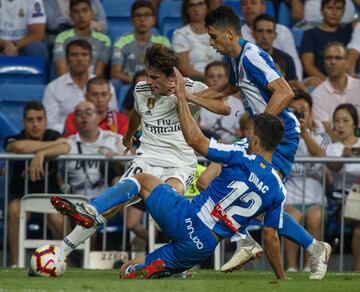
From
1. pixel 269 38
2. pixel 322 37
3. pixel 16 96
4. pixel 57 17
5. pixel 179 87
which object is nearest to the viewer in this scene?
pixel 179 87


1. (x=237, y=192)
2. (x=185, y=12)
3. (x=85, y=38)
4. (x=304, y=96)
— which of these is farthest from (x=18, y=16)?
(x=237, y=192)

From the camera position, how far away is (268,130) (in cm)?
1034

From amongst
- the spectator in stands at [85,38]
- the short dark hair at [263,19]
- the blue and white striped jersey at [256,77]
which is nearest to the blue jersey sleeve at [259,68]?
the blue and white striped jersey at [256,77]

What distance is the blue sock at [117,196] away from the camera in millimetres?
10719

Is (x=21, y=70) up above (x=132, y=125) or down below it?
above

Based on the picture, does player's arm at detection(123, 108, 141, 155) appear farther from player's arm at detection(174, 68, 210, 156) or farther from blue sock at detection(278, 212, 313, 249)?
blue sock at detection(278, 212, 313, 249)

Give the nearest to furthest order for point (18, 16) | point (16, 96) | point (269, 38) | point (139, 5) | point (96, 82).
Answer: point (96, 82) → point (269, 38) → point (16, 96) → point (139, 5) → point (18, 16)

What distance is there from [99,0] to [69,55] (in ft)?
5.67

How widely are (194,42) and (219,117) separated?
5.48ft

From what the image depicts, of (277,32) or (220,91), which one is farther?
(277,32)

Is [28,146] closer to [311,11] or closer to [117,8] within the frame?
[117,8]

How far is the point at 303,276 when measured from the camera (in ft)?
39.5

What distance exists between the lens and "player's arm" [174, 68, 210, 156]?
34.1 feet

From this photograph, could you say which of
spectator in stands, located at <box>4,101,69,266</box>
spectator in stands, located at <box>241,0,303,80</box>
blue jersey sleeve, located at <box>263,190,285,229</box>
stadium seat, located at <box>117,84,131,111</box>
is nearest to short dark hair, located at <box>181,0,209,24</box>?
spectator in stands, located at <box>241,0,303,80</box>
